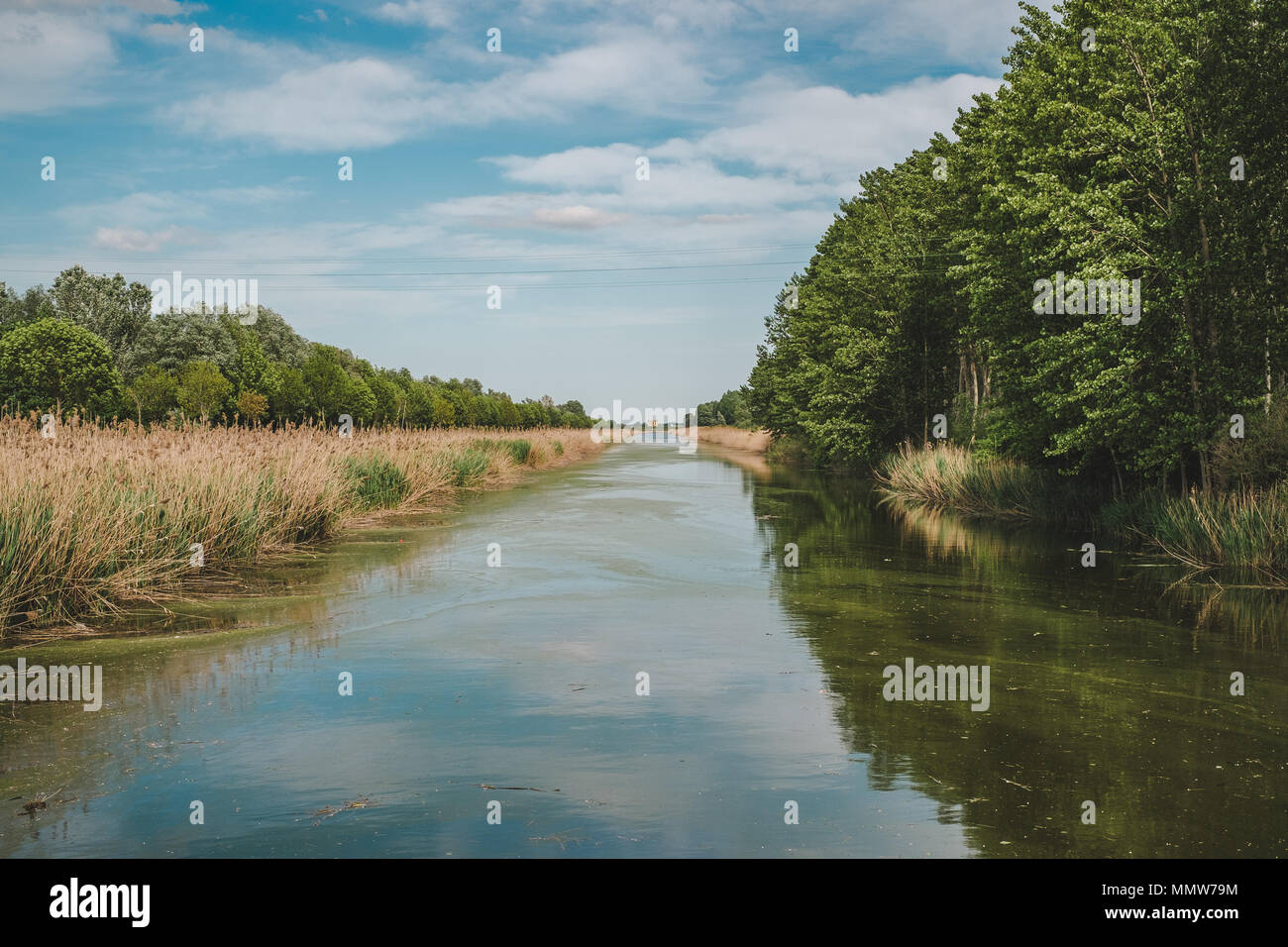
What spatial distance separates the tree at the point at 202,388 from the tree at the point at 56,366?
6996 mm

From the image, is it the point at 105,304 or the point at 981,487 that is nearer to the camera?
the point at 981,487

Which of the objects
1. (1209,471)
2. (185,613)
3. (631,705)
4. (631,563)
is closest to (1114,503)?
(1209,471)

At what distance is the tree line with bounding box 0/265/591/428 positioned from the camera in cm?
4181

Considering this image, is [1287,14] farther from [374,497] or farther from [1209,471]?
[374,497]

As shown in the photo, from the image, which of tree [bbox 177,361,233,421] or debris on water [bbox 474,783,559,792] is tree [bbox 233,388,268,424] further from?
debris on water [bbox 474,783,559,792]

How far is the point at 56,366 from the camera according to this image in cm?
4184

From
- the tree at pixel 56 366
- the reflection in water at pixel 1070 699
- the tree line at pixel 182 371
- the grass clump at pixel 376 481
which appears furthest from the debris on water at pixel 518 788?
the tree at pixel 56 366

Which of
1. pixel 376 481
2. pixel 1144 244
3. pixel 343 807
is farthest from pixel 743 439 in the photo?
pixel 343 807

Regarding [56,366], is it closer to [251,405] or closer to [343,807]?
[251,405]

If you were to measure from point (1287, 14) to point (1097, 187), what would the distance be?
362 centimetres

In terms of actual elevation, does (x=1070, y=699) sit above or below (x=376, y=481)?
below

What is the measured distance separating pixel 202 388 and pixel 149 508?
157ft

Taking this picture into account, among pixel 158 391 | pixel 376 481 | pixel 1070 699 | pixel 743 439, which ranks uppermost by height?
pixel 158 391

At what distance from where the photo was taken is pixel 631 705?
25.2 ft
